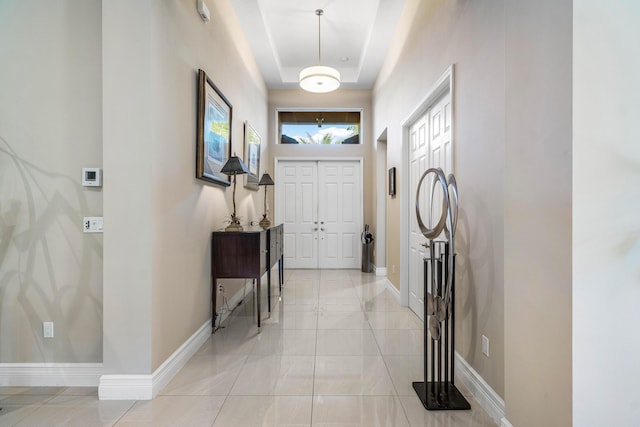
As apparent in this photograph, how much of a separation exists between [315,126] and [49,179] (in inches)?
194

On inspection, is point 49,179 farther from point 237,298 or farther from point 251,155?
point 251,155

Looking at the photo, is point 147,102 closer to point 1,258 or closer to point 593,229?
point 1,258

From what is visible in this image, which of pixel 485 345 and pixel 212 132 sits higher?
pixel 212 132

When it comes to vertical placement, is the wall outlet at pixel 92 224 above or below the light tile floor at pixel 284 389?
above

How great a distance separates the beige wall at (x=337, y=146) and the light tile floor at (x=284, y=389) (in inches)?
135

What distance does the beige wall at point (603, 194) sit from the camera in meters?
1.17

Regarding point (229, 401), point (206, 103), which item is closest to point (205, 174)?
point (206, 103)

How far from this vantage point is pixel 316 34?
4605mm

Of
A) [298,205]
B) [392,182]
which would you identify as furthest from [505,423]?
[298,205]

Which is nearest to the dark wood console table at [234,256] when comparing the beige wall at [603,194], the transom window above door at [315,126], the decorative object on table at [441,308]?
the decorative object on table at [441,308]

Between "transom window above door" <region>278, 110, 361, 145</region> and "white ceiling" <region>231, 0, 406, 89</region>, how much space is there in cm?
66

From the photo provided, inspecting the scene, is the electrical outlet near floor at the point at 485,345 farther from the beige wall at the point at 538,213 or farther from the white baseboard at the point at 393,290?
the white baseboard at the point at 393,290

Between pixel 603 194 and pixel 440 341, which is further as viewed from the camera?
pixel 440 341

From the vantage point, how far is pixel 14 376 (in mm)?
Result: 2139
